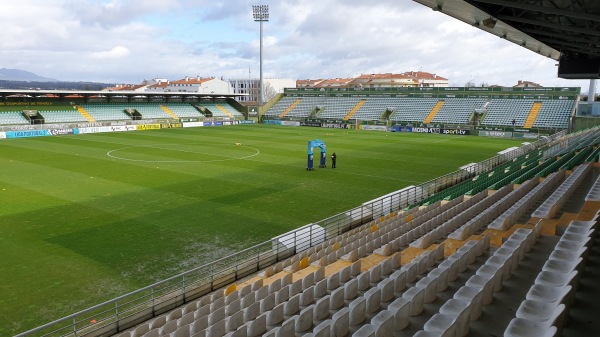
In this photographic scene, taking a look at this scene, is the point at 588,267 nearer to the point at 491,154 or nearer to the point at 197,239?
the point at 197,239

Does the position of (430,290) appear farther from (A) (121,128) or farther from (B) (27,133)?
(A) (121,128)

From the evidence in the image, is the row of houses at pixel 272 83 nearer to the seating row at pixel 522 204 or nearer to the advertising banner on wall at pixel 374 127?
the advertising banner on wall at pixel 374 127

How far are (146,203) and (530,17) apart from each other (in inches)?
641

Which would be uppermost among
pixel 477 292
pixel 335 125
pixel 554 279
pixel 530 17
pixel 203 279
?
pixel 530 17

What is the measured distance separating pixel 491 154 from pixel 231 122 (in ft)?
132

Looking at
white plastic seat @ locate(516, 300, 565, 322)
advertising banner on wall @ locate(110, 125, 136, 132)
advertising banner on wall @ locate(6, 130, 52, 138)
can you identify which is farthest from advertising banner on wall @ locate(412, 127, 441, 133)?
white plastic seat @ locate(516, 300, 565, 322)

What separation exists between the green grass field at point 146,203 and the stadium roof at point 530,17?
29.4 ft

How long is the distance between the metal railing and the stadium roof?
7042mm

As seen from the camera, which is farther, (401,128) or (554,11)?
(401,128)

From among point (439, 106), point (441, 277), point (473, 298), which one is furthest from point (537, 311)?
point (439, 106)

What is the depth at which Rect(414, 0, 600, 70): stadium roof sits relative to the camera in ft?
34.1

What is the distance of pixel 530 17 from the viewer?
45.0ft

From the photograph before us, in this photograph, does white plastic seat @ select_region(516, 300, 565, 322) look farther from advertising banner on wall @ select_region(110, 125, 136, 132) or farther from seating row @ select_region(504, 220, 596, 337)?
advertising banner on wall @ select_region(110, 125, 136, 132)

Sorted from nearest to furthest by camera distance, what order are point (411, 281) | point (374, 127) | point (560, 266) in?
point (560, 266)
point (411, 281)
point (374, 127)
